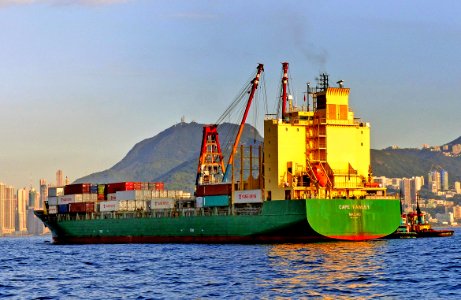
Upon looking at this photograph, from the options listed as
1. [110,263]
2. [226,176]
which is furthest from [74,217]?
[110,263]

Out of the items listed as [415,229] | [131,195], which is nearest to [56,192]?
[131,195]

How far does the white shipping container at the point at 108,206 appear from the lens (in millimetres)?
117438

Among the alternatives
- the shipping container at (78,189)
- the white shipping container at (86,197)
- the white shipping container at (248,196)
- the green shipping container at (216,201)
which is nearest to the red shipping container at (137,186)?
the white shipping container at (86,197)

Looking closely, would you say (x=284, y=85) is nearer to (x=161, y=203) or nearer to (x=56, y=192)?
(x=161, y=203)

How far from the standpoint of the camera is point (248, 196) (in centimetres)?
9725

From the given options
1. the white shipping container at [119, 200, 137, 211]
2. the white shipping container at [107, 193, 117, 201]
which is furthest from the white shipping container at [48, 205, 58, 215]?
the white shipping container at [119, 200, 137, 211]

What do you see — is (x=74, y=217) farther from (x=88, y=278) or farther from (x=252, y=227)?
(x=88, y=278)

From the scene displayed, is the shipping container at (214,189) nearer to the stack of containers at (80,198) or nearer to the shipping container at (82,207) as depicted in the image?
the shipping container at (82,207)

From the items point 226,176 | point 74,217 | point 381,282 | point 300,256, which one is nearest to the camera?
point 381,282

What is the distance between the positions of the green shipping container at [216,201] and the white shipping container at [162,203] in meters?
8.31

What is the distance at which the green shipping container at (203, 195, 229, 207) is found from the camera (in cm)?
10062

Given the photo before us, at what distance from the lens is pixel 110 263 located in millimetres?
72312

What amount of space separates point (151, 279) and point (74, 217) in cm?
7046

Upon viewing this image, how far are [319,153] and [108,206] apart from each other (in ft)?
111
